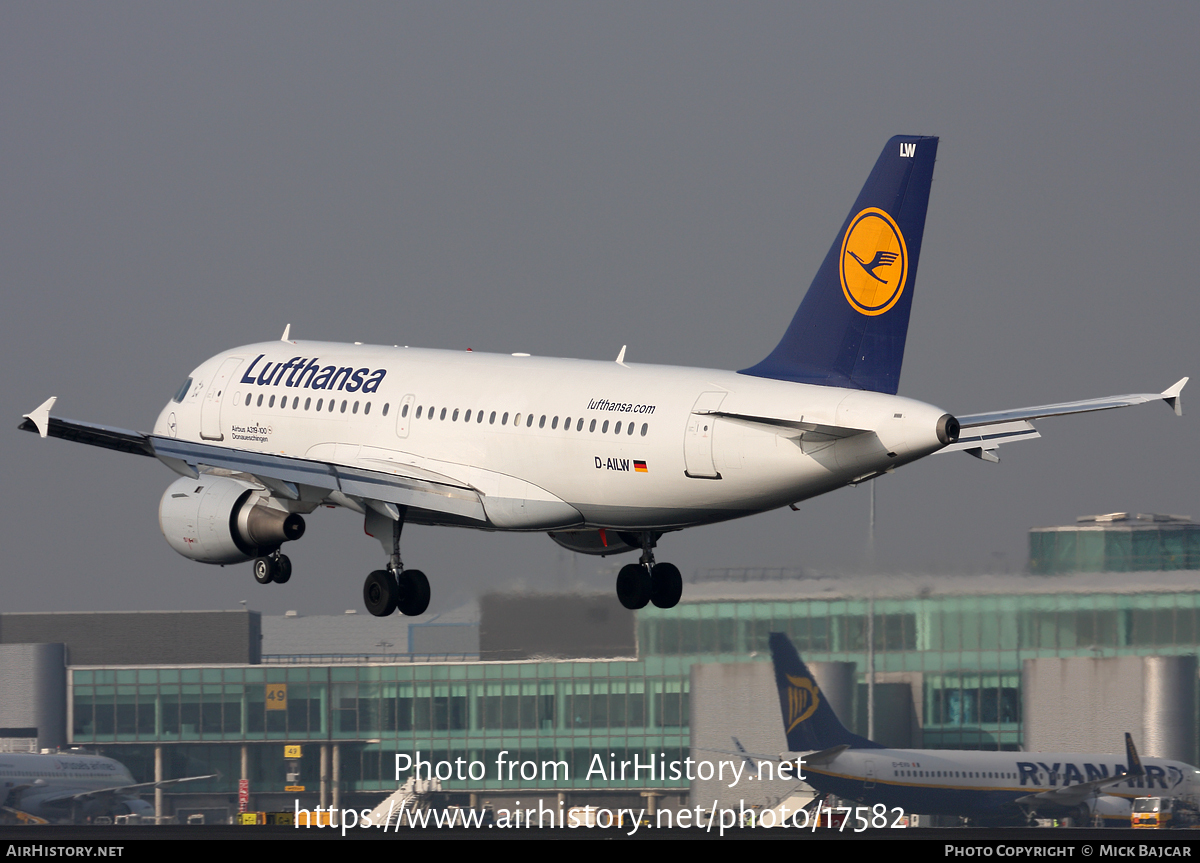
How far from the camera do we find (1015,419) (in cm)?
3847

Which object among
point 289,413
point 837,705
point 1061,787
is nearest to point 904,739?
point 837,705

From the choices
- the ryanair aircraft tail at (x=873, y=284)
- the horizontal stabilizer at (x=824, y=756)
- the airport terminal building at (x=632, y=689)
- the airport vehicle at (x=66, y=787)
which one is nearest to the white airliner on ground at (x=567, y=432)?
the ryanair aircraft tail at (x=873, y=284)

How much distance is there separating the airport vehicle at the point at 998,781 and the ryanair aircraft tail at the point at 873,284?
135ft

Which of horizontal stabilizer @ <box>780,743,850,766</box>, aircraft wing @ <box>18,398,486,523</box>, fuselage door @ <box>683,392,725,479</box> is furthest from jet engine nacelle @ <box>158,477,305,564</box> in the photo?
horizontal stabilizer @ <box>780,743,850,766</box>

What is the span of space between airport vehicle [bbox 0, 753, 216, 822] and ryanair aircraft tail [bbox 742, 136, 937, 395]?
5783cm

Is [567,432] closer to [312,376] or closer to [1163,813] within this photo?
[312,376]

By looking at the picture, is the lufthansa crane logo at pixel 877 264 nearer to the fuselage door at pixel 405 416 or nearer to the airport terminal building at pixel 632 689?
the fuselage door at pixel 405 416

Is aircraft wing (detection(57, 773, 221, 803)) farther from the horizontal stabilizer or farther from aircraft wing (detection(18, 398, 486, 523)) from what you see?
aircraft wing (detection(18, 398, 486, 523))

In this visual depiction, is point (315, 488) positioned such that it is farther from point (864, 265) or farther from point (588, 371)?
point (864, 265)

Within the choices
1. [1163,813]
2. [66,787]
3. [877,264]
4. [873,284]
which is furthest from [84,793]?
[877,264]

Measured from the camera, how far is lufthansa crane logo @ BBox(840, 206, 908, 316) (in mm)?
39469

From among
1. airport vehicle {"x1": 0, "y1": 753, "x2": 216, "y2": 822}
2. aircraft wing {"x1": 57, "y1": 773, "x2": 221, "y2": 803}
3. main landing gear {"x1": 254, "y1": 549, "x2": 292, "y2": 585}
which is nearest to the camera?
main landing gear {"x1": 254, "y1": 549, "x2": 292, "y2": 585}

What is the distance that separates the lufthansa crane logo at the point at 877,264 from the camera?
3947 centimetres
